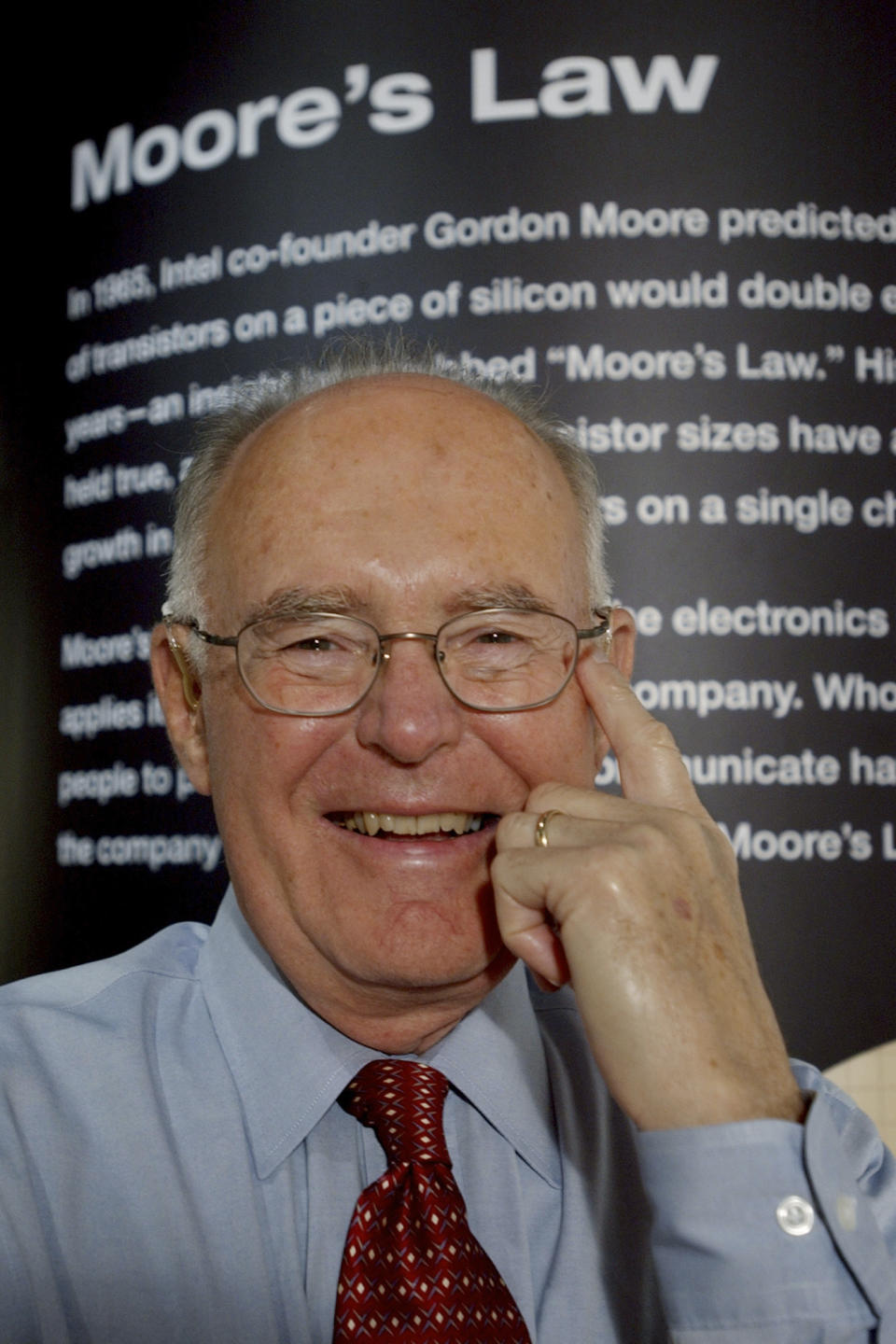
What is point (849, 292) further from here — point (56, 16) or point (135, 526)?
point (56, 16)

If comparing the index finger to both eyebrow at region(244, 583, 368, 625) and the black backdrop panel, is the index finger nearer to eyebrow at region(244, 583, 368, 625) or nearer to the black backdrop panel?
eyebrow at region(244, 583, 368, 625)

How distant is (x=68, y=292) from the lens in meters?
2.08

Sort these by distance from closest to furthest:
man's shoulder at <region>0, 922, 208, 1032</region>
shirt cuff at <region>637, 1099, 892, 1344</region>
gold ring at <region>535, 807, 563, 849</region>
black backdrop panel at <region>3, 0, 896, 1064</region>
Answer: shirt cuff at <region>637, 1099, 892, 1344</region>, gold ring at <region>535, 807, 563, 849</region>, man's shoulder at <region>0, 922, 208, 1032</region>, black backdrop panel at <region>3, 0, 896, 1064</region>

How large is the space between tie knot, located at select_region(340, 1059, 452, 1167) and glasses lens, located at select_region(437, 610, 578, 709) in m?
0.32

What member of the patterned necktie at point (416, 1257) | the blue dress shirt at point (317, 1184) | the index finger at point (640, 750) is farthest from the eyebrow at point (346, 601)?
the patterned necktie at point (416, 1257)

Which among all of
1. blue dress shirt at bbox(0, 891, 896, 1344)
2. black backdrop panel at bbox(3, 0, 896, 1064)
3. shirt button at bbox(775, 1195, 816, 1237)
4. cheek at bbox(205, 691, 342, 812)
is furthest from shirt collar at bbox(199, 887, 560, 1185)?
black backdrop panel at bbox(3, 0, 896, 1064)

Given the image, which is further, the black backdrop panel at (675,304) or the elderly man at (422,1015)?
the black backdrop panel at (675,304)

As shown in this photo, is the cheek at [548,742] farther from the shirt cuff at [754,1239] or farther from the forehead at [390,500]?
the shirt cuff at [754,1239]

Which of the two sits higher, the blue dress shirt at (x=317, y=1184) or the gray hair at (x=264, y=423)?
the gray hair at (x=264, y=423)

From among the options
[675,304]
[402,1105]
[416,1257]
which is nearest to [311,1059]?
[402,1105]

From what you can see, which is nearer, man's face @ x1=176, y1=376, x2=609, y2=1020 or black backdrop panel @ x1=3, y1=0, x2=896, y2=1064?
man's face @ x1=176, y1=376, x2=609, y2=1020

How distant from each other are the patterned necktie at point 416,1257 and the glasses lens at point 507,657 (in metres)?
0.35

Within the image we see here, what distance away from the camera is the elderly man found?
98 centimetres

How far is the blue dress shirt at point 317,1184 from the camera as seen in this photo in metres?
0.95
